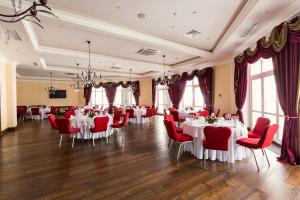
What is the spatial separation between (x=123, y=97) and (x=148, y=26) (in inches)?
491

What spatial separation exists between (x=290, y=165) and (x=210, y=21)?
3.86 meters

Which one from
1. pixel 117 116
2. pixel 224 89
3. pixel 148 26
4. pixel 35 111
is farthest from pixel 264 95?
pixel 35 111

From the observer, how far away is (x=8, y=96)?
8.19 meters

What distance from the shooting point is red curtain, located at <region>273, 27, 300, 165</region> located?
3.79 meters

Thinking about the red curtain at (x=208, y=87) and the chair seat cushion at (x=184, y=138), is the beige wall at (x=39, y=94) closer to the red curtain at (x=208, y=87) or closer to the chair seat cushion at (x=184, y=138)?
the red curtain at (x=208, y=87)

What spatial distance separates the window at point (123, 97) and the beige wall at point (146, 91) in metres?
1.43

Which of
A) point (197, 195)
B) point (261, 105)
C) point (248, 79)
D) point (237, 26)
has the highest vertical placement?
point (237, 26)

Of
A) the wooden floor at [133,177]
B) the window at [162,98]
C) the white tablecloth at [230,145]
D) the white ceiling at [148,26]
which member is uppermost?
the white ceiling at [148,26]

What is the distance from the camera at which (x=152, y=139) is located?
6297 millimetres

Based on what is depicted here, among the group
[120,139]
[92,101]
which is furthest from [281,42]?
[92,101]

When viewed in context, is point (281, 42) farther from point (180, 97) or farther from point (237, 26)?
point (180, 97)

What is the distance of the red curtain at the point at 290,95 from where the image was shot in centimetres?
379

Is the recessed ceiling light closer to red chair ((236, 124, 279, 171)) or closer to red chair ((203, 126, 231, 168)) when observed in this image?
red chair ((203, 126, 231, 168))

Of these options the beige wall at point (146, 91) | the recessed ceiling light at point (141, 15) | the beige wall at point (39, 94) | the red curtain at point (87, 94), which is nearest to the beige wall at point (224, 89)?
the recessed ceiling light at point (141, 15)
